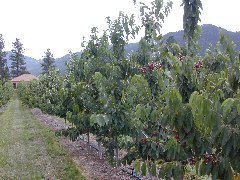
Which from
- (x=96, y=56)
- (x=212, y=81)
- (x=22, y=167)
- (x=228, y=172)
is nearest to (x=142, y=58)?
(x=96, y=56)

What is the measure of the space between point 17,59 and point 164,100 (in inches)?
3628

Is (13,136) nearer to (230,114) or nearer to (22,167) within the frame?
(22,167)

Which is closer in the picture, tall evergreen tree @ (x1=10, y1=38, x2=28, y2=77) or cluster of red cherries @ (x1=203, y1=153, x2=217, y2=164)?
cluster of red cherries @ (x1=203, y1=153, x2=217, y2=164)

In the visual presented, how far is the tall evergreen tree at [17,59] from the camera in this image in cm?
9231

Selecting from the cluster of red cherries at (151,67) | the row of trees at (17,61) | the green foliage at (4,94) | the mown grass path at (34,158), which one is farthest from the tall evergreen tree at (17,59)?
the cluster of red cherries at (151,67)

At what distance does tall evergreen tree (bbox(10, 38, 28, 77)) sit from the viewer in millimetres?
92312

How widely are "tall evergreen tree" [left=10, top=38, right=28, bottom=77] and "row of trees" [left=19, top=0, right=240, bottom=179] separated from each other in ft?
272

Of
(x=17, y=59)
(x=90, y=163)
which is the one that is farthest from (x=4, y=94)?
(x=17, y=59)

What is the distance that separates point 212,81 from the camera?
171 inches

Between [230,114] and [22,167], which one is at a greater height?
[230,114]

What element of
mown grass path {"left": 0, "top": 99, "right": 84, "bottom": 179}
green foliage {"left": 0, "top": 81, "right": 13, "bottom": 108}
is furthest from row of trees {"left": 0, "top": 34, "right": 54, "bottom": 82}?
mown grass path {"left": 0, "top": 99, "right": 84, "bottom": 179}

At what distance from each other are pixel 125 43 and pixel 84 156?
590cm

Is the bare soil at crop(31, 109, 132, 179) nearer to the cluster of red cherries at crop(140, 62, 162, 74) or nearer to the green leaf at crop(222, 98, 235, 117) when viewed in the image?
the cluster of red cherries at crop(140, 62, 162, 74)

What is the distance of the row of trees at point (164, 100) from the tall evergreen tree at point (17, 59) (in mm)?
82986
